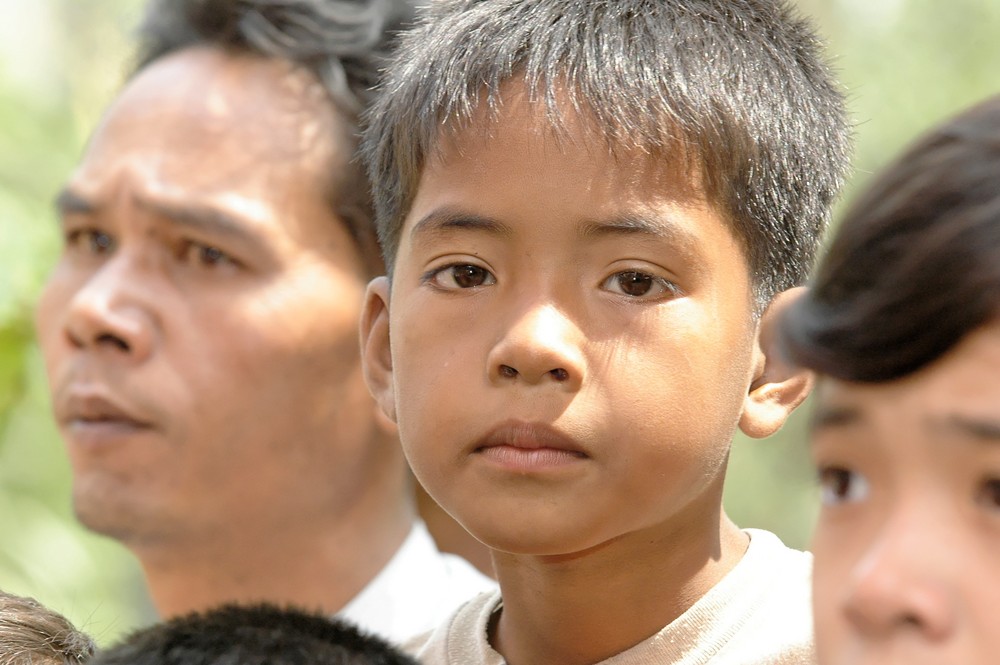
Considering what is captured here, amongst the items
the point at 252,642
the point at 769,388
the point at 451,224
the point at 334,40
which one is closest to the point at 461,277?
the point at 451,224

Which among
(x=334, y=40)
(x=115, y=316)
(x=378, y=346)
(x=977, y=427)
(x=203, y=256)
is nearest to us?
(x=977, y=427)

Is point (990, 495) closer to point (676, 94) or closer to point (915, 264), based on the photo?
point (915, 264)

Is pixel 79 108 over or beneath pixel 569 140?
over

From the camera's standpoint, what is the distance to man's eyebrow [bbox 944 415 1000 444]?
3.86 ft

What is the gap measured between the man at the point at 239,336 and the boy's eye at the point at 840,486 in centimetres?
149

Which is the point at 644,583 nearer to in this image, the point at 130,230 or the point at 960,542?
the point at 960,542

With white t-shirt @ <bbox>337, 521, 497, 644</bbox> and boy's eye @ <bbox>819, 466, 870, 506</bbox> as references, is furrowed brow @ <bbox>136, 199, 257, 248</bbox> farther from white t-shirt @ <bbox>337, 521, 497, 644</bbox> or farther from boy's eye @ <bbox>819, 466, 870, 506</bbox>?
boy's eye @ <bbox>819, 466, 870, 506</bbox>

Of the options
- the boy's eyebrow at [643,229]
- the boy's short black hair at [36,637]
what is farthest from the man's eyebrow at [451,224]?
the boy's short black hair at [36,637]

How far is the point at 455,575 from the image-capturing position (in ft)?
10.1

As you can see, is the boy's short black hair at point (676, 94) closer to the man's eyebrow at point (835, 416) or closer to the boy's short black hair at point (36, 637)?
the man's eyebrow at point (835, 416)

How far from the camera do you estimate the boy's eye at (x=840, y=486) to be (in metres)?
1.33

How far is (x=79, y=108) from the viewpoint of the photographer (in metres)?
5.82

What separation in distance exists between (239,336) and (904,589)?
1.82 metres

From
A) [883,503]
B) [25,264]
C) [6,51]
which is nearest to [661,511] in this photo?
[883,503]
